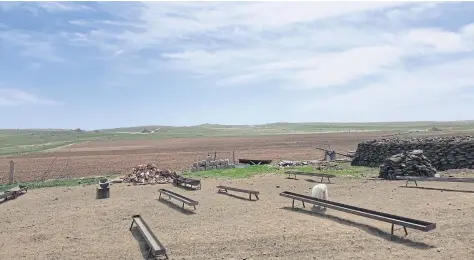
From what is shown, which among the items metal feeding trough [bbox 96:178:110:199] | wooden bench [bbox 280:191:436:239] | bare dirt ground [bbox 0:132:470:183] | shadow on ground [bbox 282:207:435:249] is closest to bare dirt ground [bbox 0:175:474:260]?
shadow on ground [bbox 282:207:435:249]

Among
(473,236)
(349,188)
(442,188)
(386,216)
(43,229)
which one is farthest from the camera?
(349,188)

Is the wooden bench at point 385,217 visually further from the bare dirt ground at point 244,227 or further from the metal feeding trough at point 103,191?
the metal feeding trough at point 103,191

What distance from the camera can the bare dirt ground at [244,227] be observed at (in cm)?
909

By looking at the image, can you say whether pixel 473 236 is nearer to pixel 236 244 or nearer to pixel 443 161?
pixel 236 244

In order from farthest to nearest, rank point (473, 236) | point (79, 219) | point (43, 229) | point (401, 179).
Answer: point (401, 179), point (79, 219), point (43, 229), point (473, 236)

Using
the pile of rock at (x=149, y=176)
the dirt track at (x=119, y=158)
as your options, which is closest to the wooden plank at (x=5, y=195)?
the pile of rock at (x=149, y=176)

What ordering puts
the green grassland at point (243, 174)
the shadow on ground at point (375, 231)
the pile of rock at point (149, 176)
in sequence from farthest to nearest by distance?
the pile of rock at point (149, 176) < the green grassland at point (243, 174) < the shadow on ground at point (375, 231)

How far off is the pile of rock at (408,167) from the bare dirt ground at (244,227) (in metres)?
1.66

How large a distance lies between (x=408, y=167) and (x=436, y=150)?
4.80 meters

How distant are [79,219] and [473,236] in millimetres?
11500

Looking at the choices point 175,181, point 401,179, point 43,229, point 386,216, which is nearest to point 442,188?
point 401,179

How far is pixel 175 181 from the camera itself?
22.5 metres

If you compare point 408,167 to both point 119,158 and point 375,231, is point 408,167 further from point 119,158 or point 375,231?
point 119,158

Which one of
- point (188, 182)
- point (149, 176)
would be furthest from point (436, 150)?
point (149, 176)
